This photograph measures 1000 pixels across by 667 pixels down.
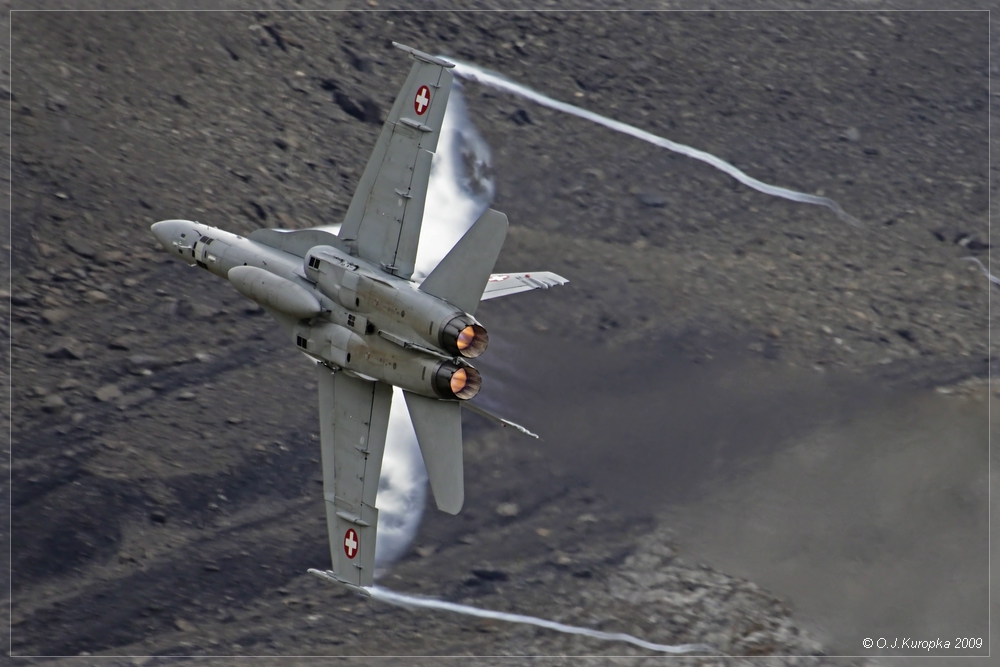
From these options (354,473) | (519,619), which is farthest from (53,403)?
(519,619)

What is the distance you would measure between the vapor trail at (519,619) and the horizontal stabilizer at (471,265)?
738cm

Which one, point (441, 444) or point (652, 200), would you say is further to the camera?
point (652, 200)

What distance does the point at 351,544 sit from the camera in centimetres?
2003

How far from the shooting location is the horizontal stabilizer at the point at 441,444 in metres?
18.9

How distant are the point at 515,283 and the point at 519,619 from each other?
6.92 metres

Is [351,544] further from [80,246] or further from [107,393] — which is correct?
[80,246]

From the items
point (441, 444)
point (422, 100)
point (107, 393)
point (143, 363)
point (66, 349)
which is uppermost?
point (422, 100)

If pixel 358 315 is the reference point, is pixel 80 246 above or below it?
above

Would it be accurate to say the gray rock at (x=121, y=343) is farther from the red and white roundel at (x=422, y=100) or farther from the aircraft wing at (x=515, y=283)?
the red and white roundel at (x=422, y=100)

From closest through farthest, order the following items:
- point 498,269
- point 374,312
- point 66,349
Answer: point 374,312
point 66,349
point 498,269

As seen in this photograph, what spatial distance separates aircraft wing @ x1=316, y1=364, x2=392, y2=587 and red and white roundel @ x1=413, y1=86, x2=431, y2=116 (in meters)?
4.83

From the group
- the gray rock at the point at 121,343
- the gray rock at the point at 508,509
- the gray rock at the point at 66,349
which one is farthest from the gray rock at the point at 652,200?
the gray rock at the point at 66,349

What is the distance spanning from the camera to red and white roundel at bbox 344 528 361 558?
20.0m

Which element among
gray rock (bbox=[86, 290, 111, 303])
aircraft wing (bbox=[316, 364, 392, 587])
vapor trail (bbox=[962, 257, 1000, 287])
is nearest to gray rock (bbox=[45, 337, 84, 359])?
gray rock (bbox=[86, 290, 111, 303])
